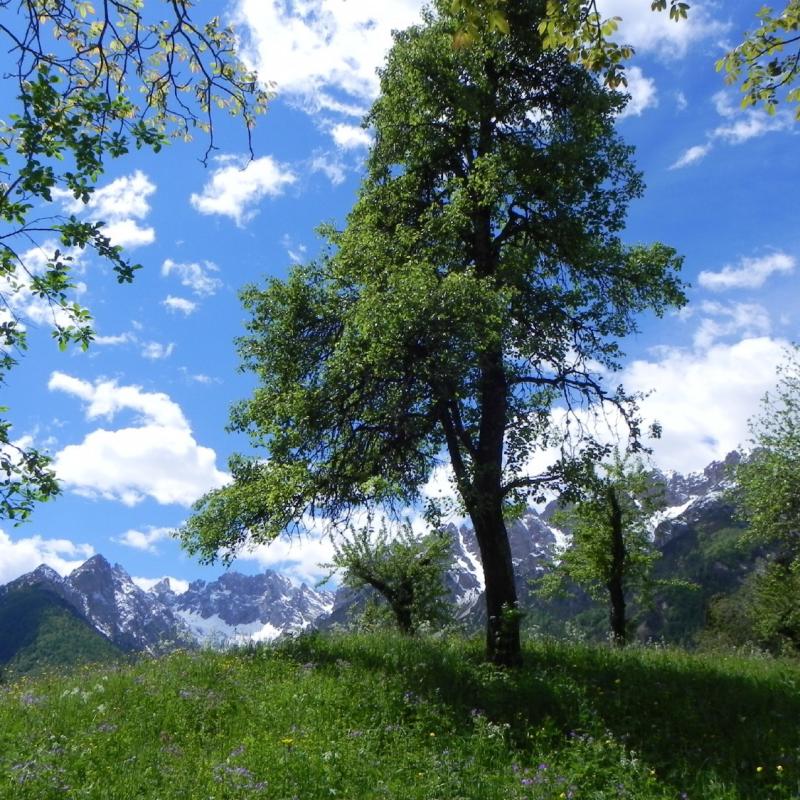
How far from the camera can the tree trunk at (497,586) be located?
13.1 m

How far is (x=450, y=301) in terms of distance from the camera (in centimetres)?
1255

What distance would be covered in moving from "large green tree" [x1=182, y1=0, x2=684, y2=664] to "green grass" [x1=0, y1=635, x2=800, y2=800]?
234 cm

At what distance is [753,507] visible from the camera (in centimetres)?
3127

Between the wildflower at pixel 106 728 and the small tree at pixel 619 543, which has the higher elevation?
the small tree at pixel 619 543

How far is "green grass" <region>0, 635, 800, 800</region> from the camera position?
305 inches

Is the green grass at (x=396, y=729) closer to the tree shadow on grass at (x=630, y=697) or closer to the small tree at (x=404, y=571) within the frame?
the tree shadow on grass at (x=630, y=697)

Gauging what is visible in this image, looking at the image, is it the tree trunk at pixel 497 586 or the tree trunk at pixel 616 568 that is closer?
the tree trunk at pixel 497 586

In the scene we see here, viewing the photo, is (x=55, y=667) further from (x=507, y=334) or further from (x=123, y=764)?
(x=507, y=334)

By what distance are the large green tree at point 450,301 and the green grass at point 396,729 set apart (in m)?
2.34

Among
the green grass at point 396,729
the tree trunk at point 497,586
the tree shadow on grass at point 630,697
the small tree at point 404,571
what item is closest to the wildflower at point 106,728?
the green grass at point 396,729

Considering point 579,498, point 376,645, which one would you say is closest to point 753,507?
point 579,498

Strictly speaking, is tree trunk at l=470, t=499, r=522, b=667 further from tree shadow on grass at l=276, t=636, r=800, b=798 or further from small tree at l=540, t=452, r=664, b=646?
small tree at l=540, t=452, r=664, b=646

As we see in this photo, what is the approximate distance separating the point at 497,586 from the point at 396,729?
515 cm

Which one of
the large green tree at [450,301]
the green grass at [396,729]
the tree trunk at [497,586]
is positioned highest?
the large green tree at [450,301]
